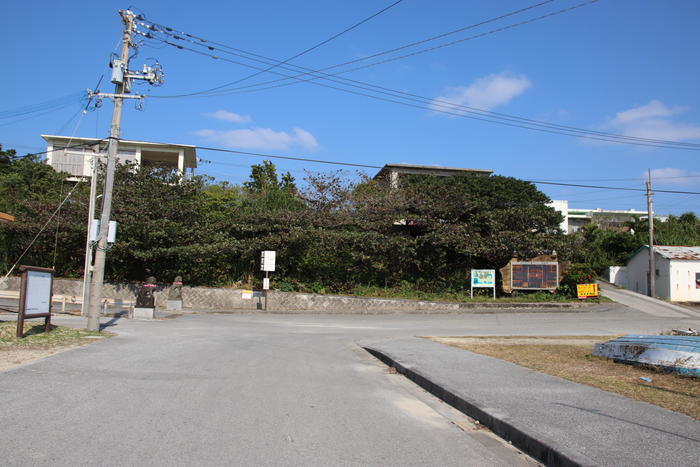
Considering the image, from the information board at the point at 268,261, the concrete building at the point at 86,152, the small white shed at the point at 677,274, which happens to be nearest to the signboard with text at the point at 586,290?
the small white shed at the point at 677,274

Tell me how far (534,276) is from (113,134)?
24215mm

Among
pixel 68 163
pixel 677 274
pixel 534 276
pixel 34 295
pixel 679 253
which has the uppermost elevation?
pixel 68 163

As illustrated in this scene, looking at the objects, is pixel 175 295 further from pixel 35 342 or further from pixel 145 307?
pixel 35 342

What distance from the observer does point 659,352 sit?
9586mm

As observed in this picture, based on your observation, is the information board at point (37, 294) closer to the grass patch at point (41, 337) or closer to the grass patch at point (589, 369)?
the grass patch at point (41, 337)

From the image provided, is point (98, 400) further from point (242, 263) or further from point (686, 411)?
point (242, 263)

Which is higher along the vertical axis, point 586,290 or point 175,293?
point 586,290

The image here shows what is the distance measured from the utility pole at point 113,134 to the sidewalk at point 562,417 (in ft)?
31.7

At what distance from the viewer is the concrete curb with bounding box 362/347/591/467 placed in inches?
185

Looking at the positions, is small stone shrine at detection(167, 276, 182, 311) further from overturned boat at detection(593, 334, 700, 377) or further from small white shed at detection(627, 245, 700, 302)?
small white shed at detection(627, 245, 700, 302)

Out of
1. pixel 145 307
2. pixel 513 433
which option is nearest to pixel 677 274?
pixel 145 307

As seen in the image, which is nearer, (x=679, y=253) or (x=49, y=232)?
(x=49, y=232)

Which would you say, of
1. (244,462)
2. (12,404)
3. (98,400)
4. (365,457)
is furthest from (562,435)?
(12,404)

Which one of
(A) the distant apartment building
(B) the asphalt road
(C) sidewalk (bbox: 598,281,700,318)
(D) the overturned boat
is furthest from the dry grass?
(A) the distant apartment building
